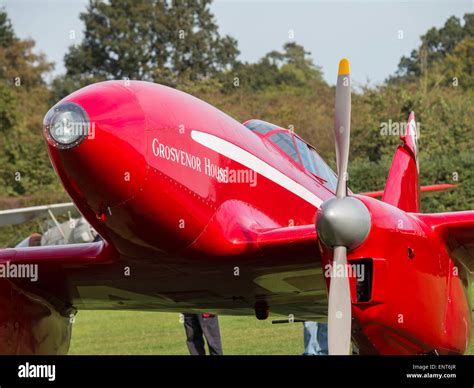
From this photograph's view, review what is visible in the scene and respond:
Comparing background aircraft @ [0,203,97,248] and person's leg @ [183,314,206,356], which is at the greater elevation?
background aircraft @ [0,203,97,248]

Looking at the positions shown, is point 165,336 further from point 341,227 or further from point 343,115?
point 341,227

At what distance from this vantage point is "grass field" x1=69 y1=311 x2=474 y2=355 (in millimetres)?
15797

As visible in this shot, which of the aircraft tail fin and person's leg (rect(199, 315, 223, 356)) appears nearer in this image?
the aircraft tail fin

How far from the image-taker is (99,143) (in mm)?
7762

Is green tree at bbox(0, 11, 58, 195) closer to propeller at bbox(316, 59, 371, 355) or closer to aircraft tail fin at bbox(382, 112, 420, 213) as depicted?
aircraft tail fin at bbox(382, 112, 420, 213)

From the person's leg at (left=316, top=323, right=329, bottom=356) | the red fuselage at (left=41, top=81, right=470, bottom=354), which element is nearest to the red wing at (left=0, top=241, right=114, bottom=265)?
the red fuselage at (left=41, top=81, right=470, bottom=354)

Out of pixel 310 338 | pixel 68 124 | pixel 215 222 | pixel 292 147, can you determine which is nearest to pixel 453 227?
pixel 215 222

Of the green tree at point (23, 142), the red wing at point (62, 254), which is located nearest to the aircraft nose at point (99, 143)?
the red wing at point (62, 254)

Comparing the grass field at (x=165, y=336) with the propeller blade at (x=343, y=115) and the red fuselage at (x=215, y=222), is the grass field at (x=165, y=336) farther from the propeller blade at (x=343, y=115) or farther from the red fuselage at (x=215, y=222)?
the propeller blade at (x=343, y=115)

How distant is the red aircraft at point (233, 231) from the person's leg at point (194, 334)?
349 centimetres

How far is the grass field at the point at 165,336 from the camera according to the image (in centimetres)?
1580

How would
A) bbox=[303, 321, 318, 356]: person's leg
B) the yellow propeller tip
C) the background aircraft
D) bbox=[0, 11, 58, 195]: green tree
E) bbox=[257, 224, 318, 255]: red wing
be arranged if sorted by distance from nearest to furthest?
the yellow propeller tip → bbox=[257, 224, 318, 255]: red wing → bbox=[303, 321, 318, 356]: person's leg → the background aircraft → bbox=[0, 11, 58, 195]: green tree
